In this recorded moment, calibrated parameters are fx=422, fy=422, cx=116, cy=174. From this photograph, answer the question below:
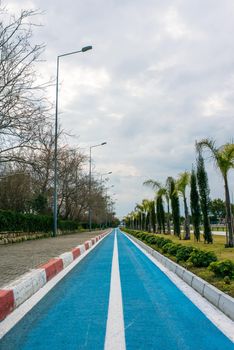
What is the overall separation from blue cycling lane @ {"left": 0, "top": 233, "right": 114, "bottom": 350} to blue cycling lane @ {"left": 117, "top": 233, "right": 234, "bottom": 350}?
389 mm

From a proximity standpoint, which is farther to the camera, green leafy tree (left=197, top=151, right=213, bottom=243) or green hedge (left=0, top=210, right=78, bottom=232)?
green leafy tree (left=197, top=151, right=213, bottom=243)

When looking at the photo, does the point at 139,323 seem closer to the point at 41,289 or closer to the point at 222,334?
the point at 222,334

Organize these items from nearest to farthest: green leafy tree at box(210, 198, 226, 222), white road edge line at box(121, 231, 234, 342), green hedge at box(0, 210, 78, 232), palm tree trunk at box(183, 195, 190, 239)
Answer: white road edge line at box(121, 231, 234, 342), green hedge at box(0, 210, 78, 232), palm tree trunk at box(183, 195, 190, 239), green leafy tree at box(210, 198, 226, 222)

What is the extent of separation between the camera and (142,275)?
10.7 meters

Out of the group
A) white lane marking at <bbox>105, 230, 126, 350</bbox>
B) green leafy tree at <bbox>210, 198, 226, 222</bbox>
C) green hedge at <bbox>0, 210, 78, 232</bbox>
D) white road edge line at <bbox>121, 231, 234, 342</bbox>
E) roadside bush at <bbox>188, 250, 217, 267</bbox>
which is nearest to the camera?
white lane marking at <bbox>105, 230, 126, 350</bbox>

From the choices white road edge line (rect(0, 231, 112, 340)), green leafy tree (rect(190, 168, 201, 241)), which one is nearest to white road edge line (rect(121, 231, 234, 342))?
white road edge line (rect(0, 231, 112, 340))

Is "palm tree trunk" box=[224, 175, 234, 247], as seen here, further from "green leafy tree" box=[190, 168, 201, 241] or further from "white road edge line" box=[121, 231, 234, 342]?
"white road edge line" box=[121, 231, 234, 342]

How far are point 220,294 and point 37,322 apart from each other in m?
2.84

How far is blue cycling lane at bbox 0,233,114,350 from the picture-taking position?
181 inches

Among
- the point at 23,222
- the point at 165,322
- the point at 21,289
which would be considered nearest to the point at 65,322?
the point at 165,322

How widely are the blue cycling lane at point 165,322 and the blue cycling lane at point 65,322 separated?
389 mm

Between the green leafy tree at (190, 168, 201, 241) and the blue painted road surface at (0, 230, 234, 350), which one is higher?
the green leafy tree at (190, 168, 201, 241)

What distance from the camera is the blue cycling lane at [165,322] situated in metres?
4.61

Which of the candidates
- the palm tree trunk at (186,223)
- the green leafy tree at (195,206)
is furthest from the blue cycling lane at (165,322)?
the palm tree trunk at (186,223)
